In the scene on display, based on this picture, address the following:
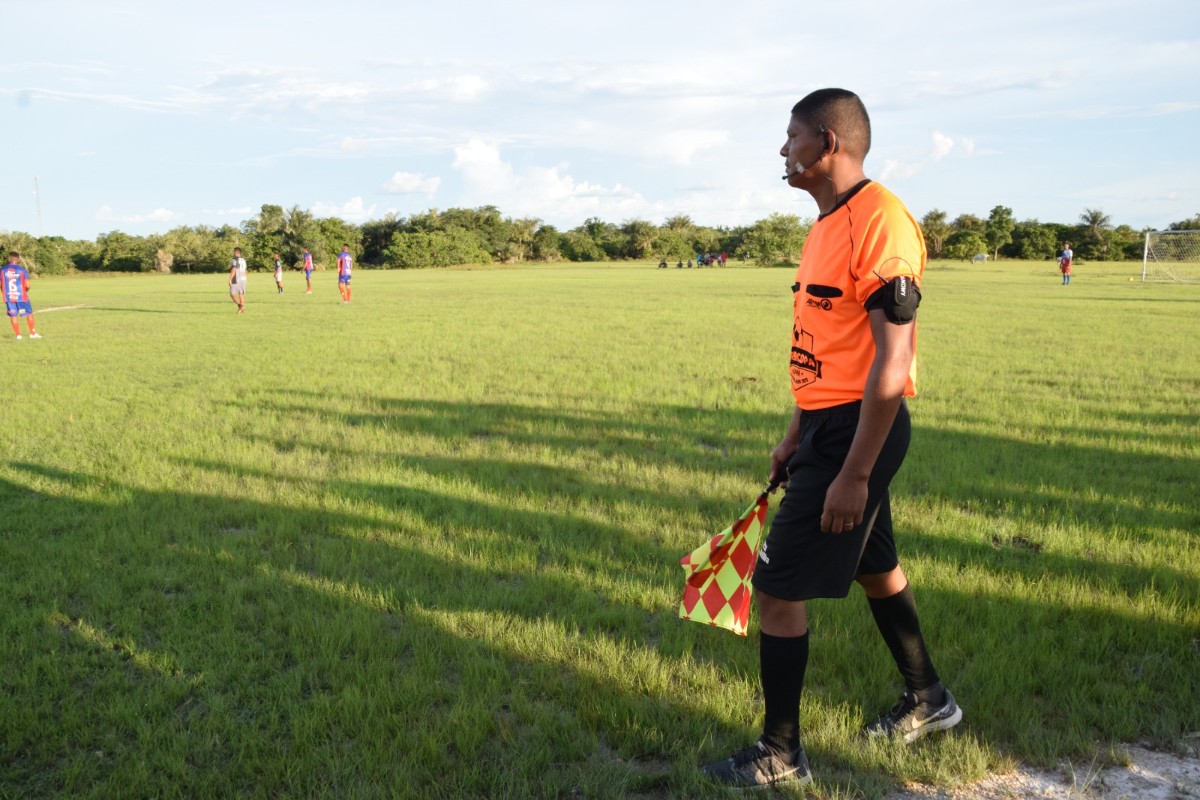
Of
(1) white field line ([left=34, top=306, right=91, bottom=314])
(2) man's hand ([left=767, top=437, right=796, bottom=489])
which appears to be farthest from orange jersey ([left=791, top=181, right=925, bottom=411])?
(1) white field line ([left=34, top=306, right=91, bottom=314])

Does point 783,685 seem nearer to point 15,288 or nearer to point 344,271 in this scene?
point 15,288

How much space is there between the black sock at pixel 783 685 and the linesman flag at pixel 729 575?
0.27 metres

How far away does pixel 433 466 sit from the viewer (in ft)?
22.3

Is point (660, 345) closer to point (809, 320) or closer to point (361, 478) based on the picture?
point (361, 478)

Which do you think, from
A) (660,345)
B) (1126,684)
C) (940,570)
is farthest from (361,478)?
(660,345)

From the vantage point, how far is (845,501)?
8.30ft

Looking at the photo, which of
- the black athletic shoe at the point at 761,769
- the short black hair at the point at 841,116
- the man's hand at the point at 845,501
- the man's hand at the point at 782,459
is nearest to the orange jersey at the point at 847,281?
the short black hair at the point at 841,116

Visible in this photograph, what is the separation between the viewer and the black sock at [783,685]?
2.77 meters

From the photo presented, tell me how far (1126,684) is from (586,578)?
2.50m

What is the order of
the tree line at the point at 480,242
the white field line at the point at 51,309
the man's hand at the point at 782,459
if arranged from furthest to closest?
the tree line at the point at 480,242, the white field line at the point at 51,309, the man's hand at the point at 782,459

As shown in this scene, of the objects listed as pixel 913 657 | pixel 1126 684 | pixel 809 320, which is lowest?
pixel 1126 684

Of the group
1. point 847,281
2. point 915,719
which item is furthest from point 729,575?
point 847,281

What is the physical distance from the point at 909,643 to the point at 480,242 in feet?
A: 317

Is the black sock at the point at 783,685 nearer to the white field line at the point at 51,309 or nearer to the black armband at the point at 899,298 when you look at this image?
the black armband at the point at 899,298
